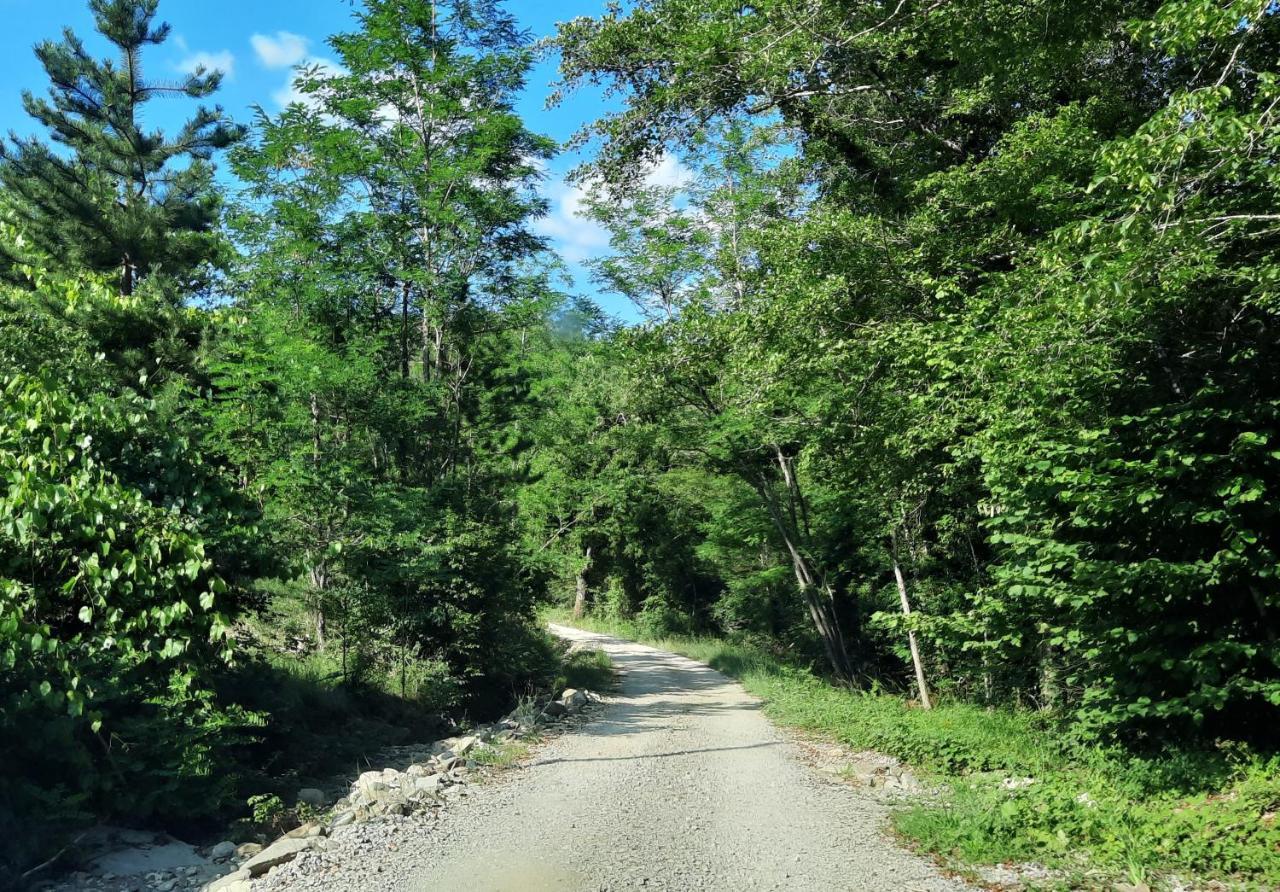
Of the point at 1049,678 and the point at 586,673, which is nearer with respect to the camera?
the point at 1049,678

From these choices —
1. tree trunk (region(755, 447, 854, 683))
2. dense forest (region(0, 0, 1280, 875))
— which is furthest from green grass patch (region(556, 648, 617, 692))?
tree trunk (region(755, 447, 854, 683))

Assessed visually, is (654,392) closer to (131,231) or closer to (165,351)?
(165,351)

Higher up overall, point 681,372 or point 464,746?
point 681,372

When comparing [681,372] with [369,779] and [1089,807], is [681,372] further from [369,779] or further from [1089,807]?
[1089,807]

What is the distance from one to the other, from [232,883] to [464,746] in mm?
4680

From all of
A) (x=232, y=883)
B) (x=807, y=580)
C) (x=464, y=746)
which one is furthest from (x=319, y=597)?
(x=807, y=580)

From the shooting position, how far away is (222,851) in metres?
7.07

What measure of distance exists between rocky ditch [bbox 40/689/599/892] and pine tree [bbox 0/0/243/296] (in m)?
12.6

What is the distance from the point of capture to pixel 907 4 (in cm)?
932

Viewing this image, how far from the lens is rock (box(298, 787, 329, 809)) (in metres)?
8.44

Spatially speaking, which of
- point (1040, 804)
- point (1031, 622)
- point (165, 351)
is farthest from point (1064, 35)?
point (165, 351)

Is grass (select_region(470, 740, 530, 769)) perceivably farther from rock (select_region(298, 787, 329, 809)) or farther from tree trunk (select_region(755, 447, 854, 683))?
tree trunk (select_region(755, 447, 854, 683))

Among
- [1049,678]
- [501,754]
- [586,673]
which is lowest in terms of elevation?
[586,673]

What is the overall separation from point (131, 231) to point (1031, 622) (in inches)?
722
